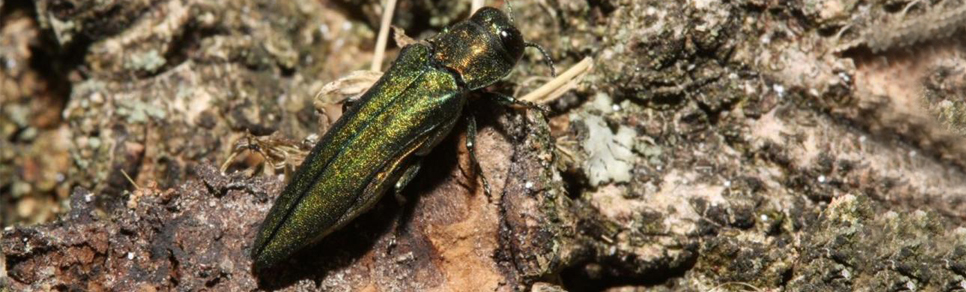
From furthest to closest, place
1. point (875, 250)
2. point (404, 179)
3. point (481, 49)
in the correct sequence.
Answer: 1. point (481, 49)
2. point (404, 179)
3. point (875, 250)

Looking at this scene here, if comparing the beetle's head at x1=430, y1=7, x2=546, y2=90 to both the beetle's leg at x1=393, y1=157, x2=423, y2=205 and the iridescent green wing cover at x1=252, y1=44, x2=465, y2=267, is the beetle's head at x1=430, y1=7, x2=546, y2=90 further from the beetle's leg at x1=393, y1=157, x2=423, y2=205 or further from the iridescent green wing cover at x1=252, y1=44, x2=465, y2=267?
the beetle's leg at x1=393, y1=157, x2=423, y2=205

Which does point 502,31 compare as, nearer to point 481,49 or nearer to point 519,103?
point 481,49

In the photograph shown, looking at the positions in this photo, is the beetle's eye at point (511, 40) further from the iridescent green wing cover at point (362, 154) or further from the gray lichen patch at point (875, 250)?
the gray lichen patch at point (875, 250)

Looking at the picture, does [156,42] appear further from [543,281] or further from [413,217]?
[543,281]

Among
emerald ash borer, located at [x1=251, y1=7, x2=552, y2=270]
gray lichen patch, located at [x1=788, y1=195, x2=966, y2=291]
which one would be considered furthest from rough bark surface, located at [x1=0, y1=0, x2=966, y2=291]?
emerald ash borer, located at [x1=251, y1=7, x2=552, y2=270]

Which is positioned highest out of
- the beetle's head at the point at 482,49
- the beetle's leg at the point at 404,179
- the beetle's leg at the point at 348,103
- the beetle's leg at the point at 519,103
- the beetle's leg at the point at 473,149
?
the beetle's head at the point at 482,49

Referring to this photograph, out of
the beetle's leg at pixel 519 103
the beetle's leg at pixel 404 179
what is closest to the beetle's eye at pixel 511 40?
the beetle's leg at pixel 519 103

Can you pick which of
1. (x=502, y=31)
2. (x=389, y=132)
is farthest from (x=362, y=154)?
(x=502, y=31)
